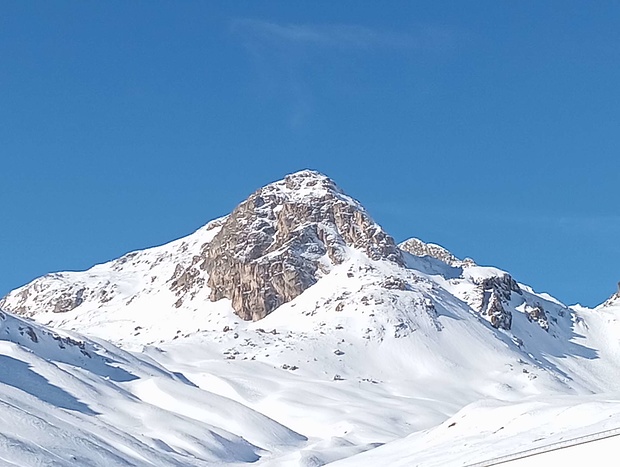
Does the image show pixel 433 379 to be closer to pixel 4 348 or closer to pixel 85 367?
pixel 85 367

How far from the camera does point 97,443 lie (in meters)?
91.4

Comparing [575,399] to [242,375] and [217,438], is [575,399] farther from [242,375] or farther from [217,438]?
[242,375]

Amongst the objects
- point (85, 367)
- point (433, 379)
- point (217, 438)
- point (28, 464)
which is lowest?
point (28, 464)

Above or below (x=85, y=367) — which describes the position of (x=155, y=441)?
below

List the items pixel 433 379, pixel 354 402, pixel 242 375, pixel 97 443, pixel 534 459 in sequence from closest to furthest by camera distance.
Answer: pixel 534 459
pixel 97 443
pixel 354 402
pixel 242 375
pixel 433 379

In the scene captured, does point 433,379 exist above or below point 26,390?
above

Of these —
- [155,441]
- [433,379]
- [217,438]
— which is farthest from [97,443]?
[433,379]

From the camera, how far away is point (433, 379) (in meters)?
176

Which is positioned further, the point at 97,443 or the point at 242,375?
the point at 242,375

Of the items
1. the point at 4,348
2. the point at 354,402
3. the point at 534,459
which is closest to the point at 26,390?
the point at 4,348

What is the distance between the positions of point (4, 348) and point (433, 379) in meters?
72.8

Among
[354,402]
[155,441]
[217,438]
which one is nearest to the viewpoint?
[155,441]

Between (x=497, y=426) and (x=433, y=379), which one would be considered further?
(x=433, y=379)

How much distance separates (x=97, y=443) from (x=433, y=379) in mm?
92300
